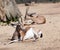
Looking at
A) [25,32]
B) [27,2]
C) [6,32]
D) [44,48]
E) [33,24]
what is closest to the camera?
[44,48]

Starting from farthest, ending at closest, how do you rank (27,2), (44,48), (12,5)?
(27,2)
(12,5)
(44,48)

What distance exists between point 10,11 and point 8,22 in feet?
1.95

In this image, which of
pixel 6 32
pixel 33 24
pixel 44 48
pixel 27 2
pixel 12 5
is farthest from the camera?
pixel 27 2

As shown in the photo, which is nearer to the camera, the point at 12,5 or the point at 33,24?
the point at 33,24

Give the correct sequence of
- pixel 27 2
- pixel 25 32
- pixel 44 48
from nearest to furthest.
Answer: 1. pixel 44 48
2. pixel 25 32
3. pixel 27 2

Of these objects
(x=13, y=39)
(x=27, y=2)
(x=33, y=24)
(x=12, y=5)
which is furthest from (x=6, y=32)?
(x=27, y=2)

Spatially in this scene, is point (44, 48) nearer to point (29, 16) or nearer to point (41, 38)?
point (41, 38)

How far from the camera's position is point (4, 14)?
11758 mm

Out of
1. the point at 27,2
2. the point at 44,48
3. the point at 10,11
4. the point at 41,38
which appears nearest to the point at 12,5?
the point at 10,11

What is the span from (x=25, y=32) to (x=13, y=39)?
1.30 feet

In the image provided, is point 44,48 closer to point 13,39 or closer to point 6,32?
point 13,39

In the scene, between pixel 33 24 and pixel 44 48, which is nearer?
pixel 44 48

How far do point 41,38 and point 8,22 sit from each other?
3.55m

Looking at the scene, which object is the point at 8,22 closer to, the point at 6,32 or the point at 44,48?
the point at 6,32
